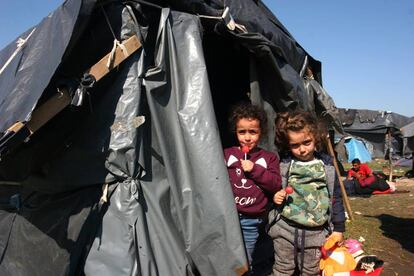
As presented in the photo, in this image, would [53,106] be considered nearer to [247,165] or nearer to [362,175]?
[247,165]

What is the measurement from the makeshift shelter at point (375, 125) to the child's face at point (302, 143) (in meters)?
15.9

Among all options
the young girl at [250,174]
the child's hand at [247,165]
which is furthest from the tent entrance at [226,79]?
the child's hand at [247,165]

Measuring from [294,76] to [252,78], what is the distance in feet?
1.24

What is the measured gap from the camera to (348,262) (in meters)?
3.01

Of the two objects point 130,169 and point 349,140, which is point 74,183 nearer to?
point 130,169

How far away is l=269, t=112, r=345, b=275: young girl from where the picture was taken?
309 cm

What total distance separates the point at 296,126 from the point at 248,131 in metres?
0.38

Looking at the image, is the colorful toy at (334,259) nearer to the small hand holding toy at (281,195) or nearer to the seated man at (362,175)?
the small hand holding toy at (281,195)

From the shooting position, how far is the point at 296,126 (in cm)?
308

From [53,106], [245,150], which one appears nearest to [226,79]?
[245,150]

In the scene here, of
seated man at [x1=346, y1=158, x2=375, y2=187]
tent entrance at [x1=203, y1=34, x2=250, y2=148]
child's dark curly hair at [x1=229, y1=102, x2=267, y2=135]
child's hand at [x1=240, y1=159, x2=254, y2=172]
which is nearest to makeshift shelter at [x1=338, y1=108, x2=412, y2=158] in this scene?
seated man at [x1=346, y1=158, x2=375, y2=187]

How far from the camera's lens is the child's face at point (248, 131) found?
3.25 meters

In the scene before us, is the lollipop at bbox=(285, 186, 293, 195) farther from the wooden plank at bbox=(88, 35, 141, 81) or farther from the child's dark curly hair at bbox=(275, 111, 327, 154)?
the wooden plank at bbox=(88, 35, 141, 81)

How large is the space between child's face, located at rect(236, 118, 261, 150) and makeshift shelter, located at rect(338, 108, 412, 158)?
15.9 m
